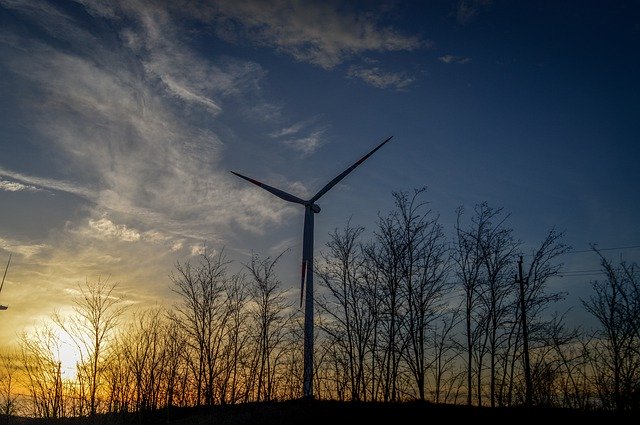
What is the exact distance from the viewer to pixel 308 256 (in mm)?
29719

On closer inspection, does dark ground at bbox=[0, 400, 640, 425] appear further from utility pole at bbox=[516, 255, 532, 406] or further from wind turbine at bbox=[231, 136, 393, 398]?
utility pole at bbox=[516, 255, 532, 406]

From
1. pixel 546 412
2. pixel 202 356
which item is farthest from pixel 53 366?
pixel 546 412

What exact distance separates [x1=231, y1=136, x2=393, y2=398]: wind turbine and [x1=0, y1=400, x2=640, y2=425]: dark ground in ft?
5.91

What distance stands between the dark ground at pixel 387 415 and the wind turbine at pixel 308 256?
180 centimetres

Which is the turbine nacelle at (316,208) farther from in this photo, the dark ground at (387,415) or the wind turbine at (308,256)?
the dark ground at (387,415)

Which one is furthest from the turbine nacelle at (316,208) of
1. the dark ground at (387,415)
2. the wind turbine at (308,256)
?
the dark ground at (387,415)

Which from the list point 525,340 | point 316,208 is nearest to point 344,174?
point 316,208

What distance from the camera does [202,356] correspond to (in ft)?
107

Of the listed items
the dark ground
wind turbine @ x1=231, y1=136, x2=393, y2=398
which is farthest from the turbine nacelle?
the dark ground

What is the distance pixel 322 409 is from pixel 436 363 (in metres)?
8.84

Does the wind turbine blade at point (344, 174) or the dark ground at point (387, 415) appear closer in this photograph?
the dark ground at point (387, 415)

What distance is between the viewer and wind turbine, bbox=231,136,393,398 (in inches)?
1006

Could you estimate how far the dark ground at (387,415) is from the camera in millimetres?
16781

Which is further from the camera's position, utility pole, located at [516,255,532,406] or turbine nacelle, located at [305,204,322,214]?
turbine nacelle, located at [305,204,322,214]
